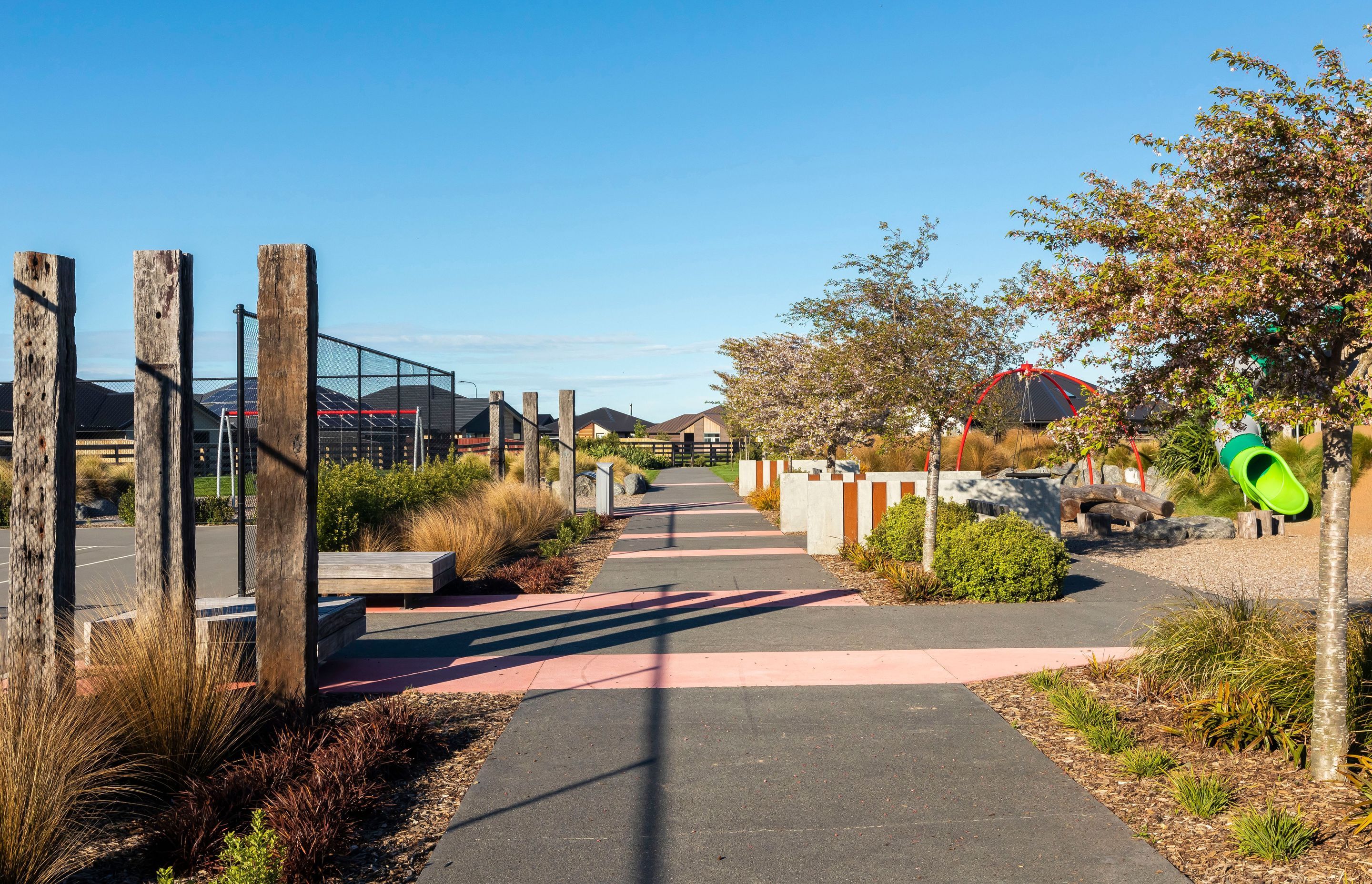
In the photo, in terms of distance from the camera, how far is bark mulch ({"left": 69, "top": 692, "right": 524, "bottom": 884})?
3.73m

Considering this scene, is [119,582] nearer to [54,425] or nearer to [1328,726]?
[54,425]

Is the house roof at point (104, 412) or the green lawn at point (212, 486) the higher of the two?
the house roof at point (104, 412)

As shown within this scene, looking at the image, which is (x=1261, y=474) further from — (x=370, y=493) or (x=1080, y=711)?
(x=370, y=493)

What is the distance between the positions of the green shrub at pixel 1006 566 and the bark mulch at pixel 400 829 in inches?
222

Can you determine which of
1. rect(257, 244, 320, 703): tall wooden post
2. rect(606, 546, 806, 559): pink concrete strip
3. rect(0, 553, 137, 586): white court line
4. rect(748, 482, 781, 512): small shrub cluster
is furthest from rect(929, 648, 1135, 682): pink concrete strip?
rect(748, 482, 781, 512): small shrub cluster

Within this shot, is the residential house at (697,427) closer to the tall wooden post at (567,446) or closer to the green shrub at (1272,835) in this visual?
the tall wooden post at (567,446)

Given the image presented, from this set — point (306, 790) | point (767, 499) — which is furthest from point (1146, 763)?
point (767, 499)

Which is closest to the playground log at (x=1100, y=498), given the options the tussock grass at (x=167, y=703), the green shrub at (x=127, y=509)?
the tussock grass at (x=167, y=703)

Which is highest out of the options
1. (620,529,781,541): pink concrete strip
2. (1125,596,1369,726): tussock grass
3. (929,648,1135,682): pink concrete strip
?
(1125,596,1369,726): tussock grass

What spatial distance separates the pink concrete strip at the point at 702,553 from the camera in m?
13.8

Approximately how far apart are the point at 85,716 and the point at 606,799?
7.83 feet

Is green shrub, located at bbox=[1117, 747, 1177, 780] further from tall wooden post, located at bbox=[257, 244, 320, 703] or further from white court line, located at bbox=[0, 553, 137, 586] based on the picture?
white court line, located at bbox=[0, 553, 137, 586]

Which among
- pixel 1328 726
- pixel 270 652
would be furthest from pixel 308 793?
pixel 1328 726

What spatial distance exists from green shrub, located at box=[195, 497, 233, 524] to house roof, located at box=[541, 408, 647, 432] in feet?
234
